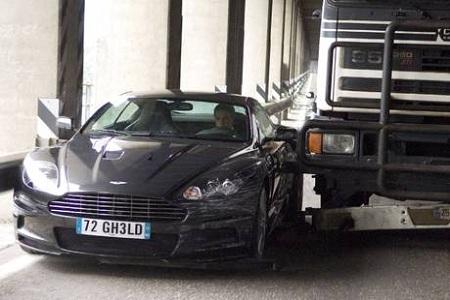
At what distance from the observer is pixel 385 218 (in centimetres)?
680

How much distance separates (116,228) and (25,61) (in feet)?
13.1

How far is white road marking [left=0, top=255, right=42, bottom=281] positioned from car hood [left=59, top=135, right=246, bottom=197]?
842 millimetres

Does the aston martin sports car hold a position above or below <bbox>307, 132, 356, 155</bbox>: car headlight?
below

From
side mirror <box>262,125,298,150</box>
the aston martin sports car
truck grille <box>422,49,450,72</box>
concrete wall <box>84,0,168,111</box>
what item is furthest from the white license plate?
concrete wall <box>84,0,168,111</box>

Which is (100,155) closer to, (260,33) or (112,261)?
(112,261)

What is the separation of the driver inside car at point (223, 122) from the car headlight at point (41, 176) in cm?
153

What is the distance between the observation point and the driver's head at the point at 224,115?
7.19m

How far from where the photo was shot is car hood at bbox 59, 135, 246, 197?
19.1 ft

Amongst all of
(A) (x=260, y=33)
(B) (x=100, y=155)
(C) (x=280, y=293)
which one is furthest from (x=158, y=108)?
(A) (x=260, y=33)

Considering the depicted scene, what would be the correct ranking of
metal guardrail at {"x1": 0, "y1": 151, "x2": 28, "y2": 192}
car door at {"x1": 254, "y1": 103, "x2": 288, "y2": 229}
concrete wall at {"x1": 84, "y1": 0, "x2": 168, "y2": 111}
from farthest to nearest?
1. concrete wall at {"x1": 84, "y1": 0, "x2": 168, "y2": 111}
2. car door at {"x1": 254, "y1": 103, "x2": 288, "y2": 229}
3. metal guardrail at {"x1": 0, "y1": 151, "x2": 28, "y2": 192}

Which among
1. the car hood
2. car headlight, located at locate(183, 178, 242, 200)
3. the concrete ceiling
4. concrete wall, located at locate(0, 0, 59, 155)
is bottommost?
car headlight, located at locate(183, 178, 242, 200)

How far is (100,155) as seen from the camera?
20.6 ft

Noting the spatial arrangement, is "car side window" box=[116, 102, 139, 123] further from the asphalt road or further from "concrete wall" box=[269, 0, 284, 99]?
"concrete wall" box=[269, 0, 284, 99]

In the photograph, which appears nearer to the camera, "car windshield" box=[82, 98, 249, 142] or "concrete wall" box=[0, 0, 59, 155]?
"car windshield" box=[82, 98, 249, 142]
